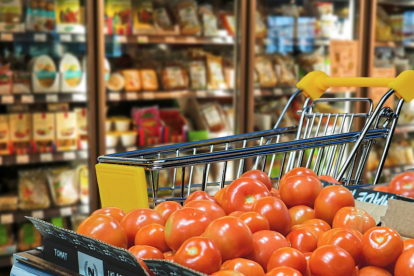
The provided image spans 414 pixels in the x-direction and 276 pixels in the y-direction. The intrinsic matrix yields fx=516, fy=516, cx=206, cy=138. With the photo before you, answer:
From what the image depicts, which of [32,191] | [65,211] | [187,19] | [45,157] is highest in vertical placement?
[187,19]

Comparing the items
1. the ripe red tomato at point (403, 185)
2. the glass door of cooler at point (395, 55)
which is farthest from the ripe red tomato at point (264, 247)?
the glass door of cooler at point (395, 55)

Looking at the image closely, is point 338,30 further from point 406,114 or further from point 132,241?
point 132,241

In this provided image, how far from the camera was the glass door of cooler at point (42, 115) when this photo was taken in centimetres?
285

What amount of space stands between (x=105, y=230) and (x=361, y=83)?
993mm

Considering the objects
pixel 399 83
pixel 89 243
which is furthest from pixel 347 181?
pixel 89 243

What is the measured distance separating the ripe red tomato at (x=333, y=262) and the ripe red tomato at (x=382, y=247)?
5cm

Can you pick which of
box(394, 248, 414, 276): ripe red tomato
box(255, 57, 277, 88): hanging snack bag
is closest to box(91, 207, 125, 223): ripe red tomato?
box(394, 248, 414, 276): ripe red tomato

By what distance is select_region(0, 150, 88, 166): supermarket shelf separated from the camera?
2.83 metres

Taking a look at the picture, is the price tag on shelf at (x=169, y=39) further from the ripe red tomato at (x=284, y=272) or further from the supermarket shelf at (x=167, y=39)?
the ripe red tomato at (x=284, y=272)

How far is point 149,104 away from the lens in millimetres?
3486

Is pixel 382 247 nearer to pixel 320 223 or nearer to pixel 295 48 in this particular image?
pixel 320 223

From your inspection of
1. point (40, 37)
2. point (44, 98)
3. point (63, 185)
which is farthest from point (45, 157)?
point (40, 37)

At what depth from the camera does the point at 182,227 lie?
2.74ft

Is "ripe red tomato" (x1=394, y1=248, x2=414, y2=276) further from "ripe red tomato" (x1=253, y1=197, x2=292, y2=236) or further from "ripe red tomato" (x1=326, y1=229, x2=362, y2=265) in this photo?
"ripe red tomato" (x1=253, y1=197, x2=292, y2=236)
